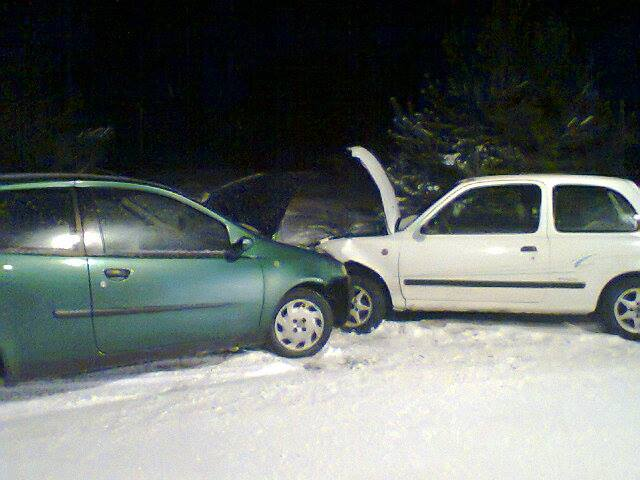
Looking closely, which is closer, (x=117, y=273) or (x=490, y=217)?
(x=117, y=273)

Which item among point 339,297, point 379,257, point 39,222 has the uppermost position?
point 39,222

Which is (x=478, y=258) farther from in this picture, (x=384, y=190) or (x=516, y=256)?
(x=384, y=190)

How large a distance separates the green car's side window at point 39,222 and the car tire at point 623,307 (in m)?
4.78

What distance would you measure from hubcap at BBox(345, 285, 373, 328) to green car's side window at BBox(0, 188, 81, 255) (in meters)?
2.99

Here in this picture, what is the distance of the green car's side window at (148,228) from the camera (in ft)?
18.8

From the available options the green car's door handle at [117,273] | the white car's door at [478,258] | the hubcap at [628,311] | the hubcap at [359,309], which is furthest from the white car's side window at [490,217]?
the green car's door handle at [117,273]

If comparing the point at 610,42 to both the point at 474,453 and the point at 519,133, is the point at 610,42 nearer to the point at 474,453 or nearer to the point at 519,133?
the point at 519,133

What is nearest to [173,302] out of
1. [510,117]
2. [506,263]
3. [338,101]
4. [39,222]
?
[39,222]

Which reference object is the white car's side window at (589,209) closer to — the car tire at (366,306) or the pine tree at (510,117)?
the car tire at (366,306)

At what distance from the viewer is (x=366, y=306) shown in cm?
763

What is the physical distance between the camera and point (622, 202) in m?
7.36

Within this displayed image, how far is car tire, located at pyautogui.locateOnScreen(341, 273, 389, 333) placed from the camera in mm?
7602

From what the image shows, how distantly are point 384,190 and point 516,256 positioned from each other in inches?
58.4

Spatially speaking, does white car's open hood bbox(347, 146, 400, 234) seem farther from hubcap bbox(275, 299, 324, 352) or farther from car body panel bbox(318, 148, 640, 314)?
hubcap bbox(275, 299, 324, 352)
